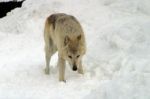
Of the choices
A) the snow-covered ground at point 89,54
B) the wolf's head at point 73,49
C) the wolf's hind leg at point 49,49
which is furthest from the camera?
the wolf's hind leg at point 49,49

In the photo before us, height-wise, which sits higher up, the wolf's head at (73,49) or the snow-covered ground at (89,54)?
the wolf's head at (73,49)

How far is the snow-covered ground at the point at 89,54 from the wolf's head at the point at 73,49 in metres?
0.64

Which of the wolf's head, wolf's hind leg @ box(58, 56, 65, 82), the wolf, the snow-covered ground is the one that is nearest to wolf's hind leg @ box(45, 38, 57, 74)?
the wolf

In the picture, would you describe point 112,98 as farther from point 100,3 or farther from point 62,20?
point 100,3

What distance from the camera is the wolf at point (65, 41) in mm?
9391

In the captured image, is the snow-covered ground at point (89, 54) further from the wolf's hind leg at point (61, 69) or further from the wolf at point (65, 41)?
the wolf at point (65, 41)

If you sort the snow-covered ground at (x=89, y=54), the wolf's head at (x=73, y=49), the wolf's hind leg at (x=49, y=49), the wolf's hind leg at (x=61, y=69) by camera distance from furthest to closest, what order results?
the wolf's hind leg at (x=49, y=49) → the wolf's hind leg at (x=61, y=69) → the wolf's head at (x=73, y=49) → the snow-covered ground at (x=89, y=54)

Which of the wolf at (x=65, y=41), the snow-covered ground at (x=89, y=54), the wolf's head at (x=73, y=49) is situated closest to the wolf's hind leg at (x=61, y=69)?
the wolf at (x=65, y=41)

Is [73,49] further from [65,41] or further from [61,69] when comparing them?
[61,69]

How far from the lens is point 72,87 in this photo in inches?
374

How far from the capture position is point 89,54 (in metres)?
11.3

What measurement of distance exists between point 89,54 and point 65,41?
1939 millimetres

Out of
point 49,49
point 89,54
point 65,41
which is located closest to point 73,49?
point 65,41

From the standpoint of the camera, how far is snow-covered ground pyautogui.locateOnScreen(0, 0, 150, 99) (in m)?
A: 7.83
